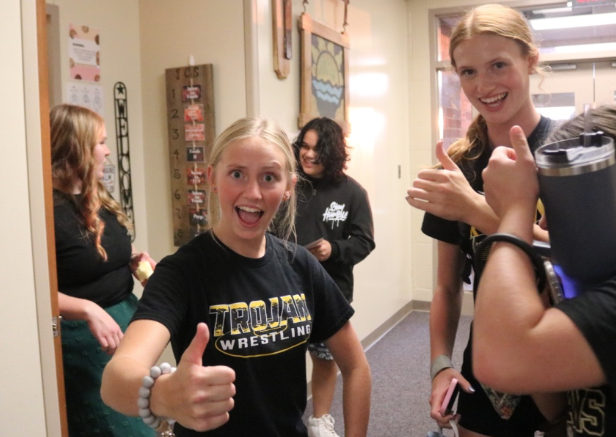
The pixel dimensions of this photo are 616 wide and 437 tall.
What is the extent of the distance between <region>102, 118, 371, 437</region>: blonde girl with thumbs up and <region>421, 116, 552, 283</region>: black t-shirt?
329mm

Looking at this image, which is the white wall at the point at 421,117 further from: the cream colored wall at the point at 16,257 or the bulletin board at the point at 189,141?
the cream colored wall at the point at 16,257

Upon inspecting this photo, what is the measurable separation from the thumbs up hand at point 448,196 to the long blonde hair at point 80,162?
1.32m

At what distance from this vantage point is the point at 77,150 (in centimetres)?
214

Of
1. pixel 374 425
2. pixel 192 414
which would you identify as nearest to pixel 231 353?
pixel 192 414

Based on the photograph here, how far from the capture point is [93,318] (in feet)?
6.25

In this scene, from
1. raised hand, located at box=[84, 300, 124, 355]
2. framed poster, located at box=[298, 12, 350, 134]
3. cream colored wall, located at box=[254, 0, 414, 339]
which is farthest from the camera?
cream colored wall, located at box=[254, 0, 414, 339]

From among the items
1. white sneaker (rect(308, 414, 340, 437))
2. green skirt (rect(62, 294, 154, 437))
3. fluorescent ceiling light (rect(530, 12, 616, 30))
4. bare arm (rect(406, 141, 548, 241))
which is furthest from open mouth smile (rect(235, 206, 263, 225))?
fluorescent ceiling light (rect(530, 12, 616, 30))

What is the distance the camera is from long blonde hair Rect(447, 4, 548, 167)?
137 cm

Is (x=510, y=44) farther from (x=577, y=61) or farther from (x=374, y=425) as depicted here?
(x=577, y=61)

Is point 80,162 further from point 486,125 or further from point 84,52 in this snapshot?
point 486,125

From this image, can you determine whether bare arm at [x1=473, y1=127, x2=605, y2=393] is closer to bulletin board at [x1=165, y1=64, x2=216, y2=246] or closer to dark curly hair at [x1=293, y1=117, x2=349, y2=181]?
dark curly hair at [x1=293, y1=117, x2=349, y2=181]

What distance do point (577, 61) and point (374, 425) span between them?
3.54 meters

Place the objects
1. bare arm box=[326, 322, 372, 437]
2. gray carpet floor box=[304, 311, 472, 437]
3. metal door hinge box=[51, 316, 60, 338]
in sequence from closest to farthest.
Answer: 1. bare arm box=[326, 322, 372, 437]
2. metal door hinge box=[51, 316, 60, 338]
3. gray carpet floor box=[304, 311, 472, 437]

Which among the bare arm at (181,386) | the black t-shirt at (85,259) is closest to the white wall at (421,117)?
the black t-shirt at (85,259)
